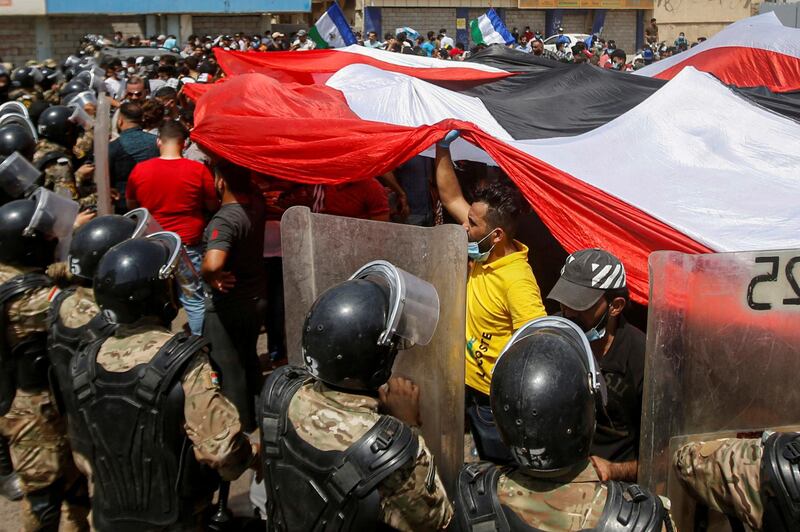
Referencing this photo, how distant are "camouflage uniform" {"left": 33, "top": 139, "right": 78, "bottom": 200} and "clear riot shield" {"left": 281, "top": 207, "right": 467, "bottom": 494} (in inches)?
151

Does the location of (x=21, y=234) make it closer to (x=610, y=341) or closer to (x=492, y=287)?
(x=492, y=287)

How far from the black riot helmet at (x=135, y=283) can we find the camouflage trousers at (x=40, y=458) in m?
0.96

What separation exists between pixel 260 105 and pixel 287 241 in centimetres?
154

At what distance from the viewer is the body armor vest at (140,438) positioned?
8.12 feet

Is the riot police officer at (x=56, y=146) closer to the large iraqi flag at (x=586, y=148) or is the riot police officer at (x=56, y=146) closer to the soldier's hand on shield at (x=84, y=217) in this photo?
the soldier's hand on shield at (x=84, y=217)

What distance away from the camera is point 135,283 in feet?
8.64

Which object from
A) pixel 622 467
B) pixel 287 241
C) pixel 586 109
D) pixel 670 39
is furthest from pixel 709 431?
pixel 670 39

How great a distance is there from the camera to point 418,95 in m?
4.56

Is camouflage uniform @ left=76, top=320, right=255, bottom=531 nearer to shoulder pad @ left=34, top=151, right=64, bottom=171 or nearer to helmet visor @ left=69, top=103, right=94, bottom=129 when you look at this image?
shoulder pad @ left=34, top=151, right=64, bottom=171

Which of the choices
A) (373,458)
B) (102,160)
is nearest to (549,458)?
(373,458)

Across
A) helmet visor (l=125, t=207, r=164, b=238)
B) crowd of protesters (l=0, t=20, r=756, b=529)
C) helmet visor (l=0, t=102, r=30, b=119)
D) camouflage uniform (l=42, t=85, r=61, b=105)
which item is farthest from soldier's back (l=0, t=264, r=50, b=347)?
camouflage uniform (l=42, t=85, r=61, b=105)

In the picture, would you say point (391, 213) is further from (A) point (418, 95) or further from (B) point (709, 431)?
(B) point (709, 431)

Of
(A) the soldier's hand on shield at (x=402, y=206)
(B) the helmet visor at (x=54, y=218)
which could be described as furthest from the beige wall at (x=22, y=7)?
(B) the helmet visor at (x=54, y=218)

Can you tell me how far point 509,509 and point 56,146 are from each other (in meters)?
6.03
